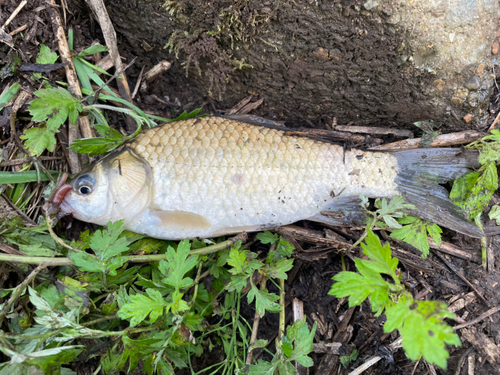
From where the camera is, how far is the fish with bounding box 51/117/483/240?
2660 mm

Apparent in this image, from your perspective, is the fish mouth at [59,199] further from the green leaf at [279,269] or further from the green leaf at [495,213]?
the green leaf at [495,213]

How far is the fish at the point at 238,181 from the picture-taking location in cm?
266

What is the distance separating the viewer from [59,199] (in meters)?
2.63

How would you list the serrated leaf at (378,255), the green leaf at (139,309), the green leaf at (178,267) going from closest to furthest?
1. the serrated leaf at (378,255)
2. the green leaf at (139,309)
3. the green leaf at (178,267)

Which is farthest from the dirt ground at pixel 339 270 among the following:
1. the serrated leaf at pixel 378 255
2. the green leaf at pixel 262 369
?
the serrated leaf at pixel 378 255

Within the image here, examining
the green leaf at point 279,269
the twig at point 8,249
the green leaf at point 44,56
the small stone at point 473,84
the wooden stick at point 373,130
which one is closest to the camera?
the green leaf at point 279,269

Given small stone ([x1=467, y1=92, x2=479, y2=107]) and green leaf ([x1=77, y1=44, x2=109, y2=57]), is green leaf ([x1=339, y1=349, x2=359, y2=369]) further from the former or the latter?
green leaf ([x1=77, y1=44, x2=109, y2=57])

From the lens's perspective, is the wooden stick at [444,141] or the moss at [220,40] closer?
the moss at [220,40]

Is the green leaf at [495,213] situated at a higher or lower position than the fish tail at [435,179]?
lower

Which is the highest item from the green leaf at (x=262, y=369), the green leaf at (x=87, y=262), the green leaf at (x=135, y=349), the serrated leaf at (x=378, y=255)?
the serrated leaf at (x=378, y=255)

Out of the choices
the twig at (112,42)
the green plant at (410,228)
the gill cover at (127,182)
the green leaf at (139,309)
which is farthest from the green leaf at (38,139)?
the green plant at (410,228)

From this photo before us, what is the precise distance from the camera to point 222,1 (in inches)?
103

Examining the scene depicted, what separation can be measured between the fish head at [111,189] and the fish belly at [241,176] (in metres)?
0.09

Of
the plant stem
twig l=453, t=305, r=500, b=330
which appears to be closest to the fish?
the plant stem
